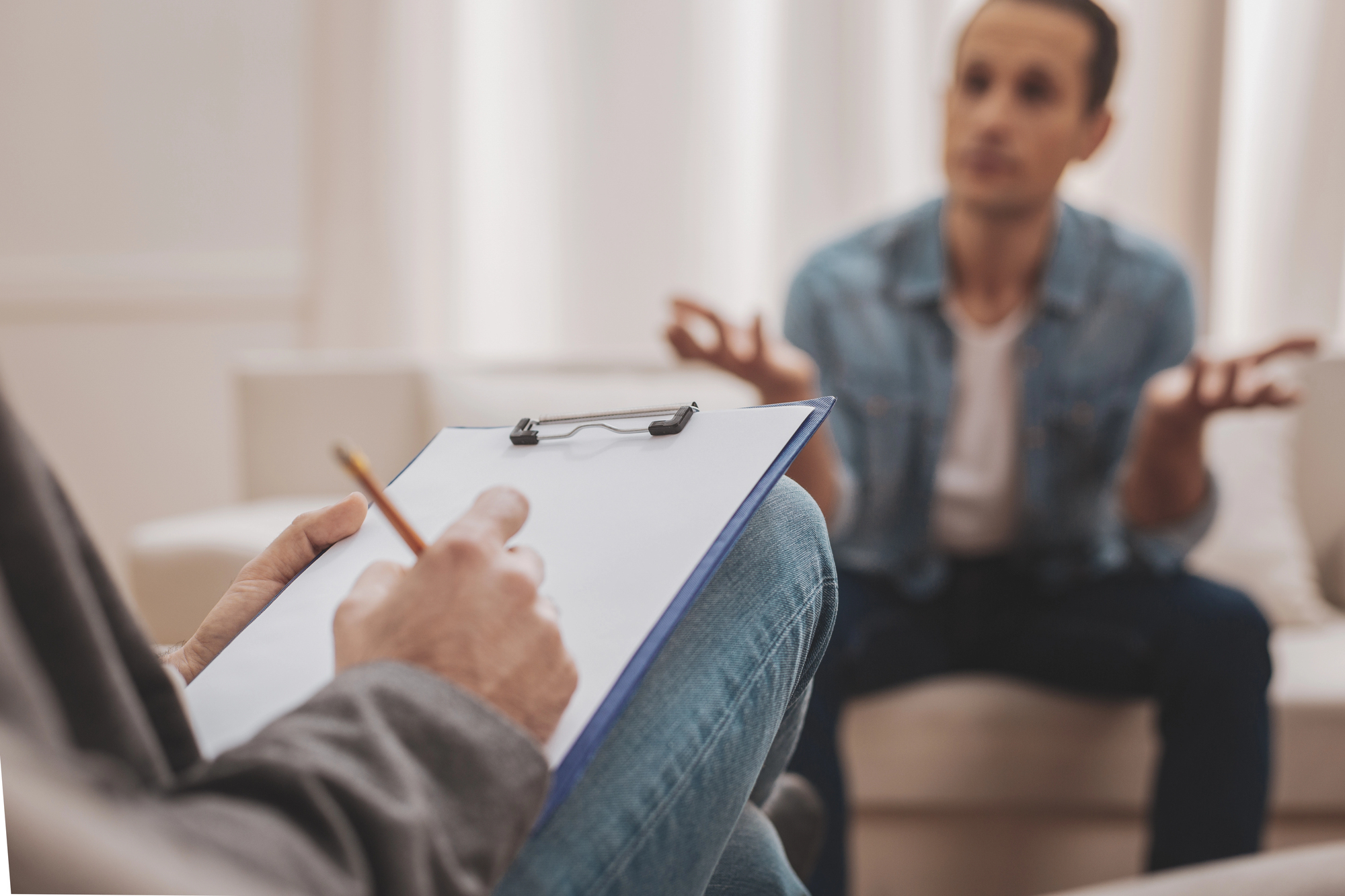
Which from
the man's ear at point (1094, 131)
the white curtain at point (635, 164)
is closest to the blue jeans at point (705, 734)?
the man's ear at point (1094, 131)

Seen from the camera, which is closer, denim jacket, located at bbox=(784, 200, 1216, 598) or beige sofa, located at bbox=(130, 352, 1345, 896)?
beige sofa, located at bbox=(130, 352, 1345, 896)

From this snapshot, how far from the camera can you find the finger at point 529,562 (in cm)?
27

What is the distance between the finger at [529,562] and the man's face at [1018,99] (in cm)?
90

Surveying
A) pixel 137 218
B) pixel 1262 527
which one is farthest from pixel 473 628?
pixel 1262 527

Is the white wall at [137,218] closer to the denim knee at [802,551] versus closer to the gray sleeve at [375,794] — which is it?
the gray sleeve at [375,794]

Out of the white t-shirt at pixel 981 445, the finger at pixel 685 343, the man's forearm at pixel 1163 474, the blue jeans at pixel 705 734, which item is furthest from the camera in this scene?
the white t-shirt at pixel 981 445

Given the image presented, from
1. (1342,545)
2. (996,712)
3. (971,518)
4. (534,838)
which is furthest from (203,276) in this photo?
(1342,545)

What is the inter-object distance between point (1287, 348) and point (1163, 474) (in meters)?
0.18

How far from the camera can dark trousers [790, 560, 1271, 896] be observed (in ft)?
2.86

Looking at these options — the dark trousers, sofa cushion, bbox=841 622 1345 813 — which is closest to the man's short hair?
the dark trousers

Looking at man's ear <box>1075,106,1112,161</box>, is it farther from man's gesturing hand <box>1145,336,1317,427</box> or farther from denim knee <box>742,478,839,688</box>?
denim knee <box>742,478,839,688</box>

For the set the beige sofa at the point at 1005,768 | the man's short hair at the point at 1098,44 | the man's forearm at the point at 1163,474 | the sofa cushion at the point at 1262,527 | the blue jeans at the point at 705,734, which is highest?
the man's short hair at the point at 1098,44

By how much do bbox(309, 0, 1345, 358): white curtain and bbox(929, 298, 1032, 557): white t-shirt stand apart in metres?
0.52

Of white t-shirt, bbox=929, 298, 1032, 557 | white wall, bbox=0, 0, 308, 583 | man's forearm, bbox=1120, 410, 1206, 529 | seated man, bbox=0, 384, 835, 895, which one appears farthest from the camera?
white t-shirt, bbox=929, 298, 1032, 557
